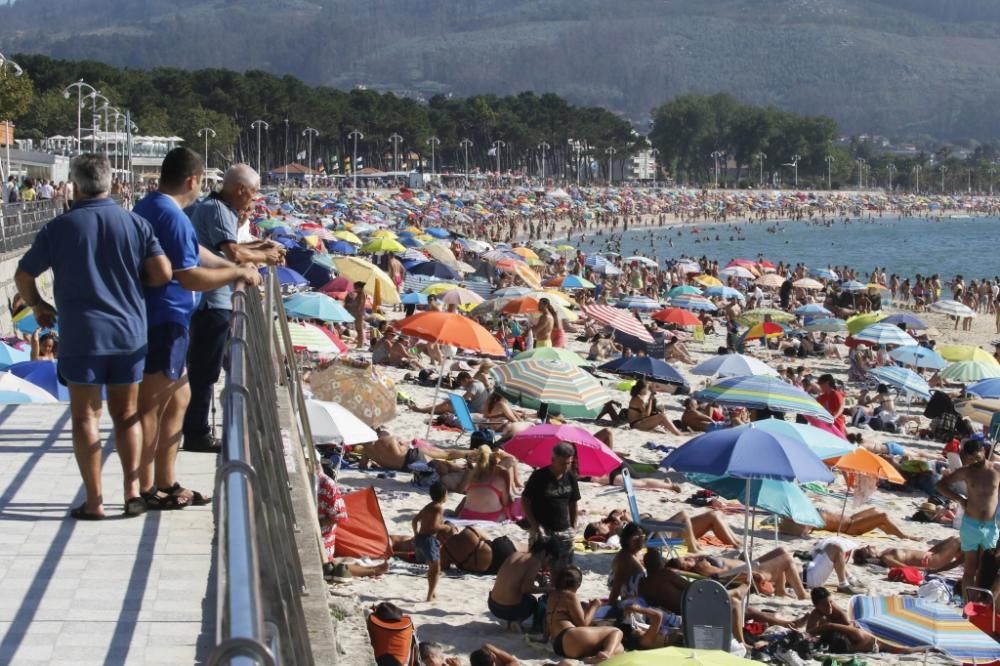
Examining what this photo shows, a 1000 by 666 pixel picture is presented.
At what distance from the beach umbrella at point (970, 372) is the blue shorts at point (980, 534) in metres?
9.49

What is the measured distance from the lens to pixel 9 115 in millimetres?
34062

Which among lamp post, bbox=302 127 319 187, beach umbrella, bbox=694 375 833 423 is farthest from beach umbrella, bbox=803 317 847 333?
lamp post, bbox=302 127 319 187

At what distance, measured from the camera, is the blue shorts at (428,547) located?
28.1 ft

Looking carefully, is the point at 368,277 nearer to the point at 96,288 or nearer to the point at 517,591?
the point at 517,591

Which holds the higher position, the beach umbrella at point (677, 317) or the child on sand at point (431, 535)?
the child on sand at point (431, 535)

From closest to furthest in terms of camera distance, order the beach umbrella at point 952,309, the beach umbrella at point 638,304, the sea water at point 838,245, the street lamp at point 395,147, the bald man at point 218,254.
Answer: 1. the bald man at point 218,254
2. the beach umbrella at point 638,304
3. the beach umbrella at point 952,309
4. the sea water at point 838,245
5. the street lamp at point 395,147

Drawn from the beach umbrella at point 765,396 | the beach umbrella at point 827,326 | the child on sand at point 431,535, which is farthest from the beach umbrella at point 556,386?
the beach umbrella at point 827,326

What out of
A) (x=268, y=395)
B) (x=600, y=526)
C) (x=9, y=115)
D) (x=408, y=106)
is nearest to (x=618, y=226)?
(x=408, y=106)

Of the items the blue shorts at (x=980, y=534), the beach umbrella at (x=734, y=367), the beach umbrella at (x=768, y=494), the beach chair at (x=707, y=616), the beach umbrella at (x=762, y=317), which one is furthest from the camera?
the beach umbrella at (x=762, y=317)

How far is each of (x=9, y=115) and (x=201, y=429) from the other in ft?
102

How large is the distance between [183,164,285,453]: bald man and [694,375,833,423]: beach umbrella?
7705 millimetres

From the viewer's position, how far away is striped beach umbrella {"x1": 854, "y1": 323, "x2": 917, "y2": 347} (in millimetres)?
21703

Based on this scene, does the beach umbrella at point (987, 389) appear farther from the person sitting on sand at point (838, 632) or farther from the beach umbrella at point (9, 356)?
the beach umbrella at point (9, 356)

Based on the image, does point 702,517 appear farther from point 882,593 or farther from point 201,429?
point 201,429
